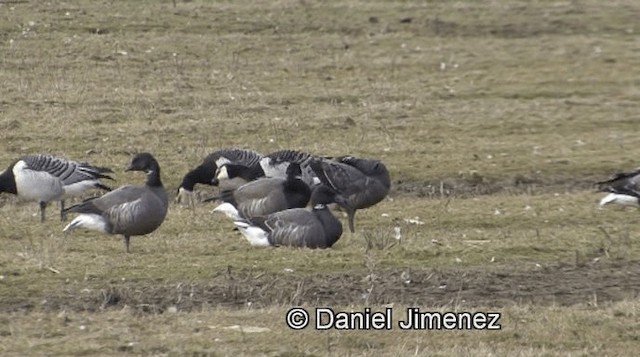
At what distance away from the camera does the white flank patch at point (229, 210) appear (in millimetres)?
17714

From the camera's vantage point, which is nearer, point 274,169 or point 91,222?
point 91,222

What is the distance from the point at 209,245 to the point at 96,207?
135 cm

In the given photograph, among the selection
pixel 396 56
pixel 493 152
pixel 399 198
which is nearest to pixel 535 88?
pixel 396 56

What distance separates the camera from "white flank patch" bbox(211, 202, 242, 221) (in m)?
17.7

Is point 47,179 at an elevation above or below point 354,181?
above

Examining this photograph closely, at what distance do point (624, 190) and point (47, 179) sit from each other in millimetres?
7421

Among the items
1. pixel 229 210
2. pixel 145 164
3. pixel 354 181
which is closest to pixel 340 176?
pixel 354 181

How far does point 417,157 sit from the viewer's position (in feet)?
76.3

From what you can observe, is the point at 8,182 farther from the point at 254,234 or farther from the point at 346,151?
the point at 346,151

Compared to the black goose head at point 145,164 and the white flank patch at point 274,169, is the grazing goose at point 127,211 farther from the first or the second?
the white flank patch at point 274,169

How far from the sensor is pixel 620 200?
64.2 ft

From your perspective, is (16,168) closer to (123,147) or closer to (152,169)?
(152,169)

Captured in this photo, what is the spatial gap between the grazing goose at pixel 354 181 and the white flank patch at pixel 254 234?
1575 millimetres

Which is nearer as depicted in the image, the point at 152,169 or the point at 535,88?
the point at 152,169
